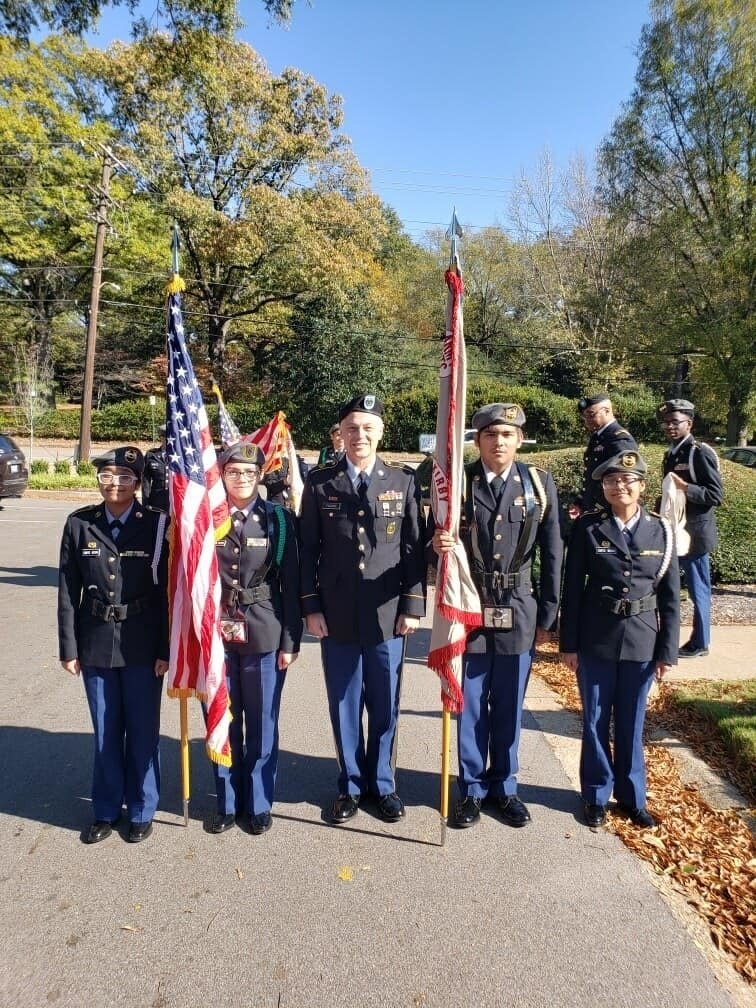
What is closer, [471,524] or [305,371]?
[471,524]

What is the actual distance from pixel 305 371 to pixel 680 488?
95.1 feet

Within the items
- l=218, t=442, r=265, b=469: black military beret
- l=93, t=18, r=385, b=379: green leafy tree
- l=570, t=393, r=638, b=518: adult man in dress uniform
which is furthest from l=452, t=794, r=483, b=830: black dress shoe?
l=93, t=18, r=385, b=379: green leafy tree

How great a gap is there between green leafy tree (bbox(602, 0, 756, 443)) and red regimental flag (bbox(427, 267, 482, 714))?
2209 cm

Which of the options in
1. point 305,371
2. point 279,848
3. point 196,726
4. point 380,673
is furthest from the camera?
point 305,371

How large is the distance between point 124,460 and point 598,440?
12.2 feet

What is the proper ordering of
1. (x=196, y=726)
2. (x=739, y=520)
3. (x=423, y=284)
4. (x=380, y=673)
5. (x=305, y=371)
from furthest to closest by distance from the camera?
(x=423, y=284) → (x=305, y=371) → (x=739, y=520) → (x=196, y=726) → (x=380, y=673)

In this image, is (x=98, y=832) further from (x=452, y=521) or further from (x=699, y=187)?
(x=699, y=187)

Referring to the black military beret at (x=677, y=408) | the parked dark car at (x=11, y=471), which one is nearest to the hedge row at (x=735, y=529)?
the black military beret at (x=677, y=408)

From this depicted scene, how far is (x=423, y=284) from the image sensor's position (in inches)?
1823

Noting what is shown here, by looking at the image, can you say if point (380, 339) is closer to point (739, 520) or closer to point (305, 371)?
point (305, 371)

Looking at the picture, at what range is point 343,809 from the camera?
11.5 feet

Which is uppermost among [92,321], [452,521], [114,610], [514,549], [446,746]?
[92,321]

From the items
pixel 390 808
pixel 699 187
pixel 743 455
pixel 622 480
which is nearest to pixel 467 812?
pixel 390 808

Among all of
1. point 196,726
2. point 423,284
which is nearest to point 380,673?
point 196,726
